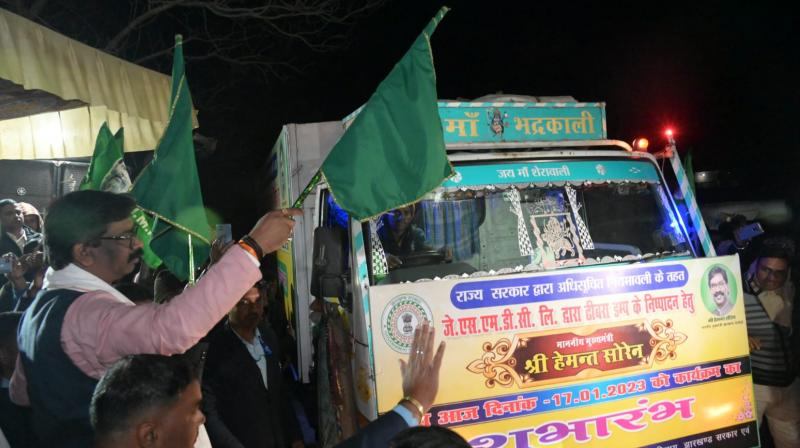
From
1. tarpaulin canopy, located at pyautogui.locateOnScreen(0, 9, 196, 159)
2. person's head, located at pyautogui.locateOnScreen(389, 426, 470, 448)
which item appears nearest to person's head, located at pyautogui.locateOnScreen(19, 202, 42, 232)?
tarpaulin canopy, located at pyautogui.locateOnScreen(0, 9, 196, 159)

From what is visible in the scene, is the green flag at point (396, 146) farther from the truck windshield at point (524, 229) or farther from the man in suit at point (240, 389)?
the man in suit at point (240, 389)

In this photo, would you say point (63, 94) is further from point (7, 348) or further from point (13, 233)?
point (13, 233)

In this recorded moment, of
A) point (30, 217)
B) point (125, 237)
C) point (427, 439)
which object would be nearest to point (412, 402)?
point (427, 439)

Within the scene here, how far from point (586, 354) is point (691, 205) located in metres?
1.54

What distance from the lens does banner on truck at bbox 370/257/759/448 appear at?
305cm

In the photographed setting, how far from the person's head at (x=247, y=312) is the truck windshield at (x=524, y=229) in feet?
2.85

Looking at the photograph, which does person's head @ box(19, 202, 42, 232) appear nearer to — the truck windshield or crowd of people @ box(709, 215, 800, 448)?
the truck windshield

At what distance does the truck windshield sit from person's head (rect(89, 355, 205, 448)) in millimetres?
2016

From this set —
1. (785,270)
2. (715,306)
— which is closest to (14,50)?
(715,306)

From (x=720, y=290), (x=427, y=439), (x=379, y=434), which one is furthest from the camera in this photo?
(x=720, y=290)

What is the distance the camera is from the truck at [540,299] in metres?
3.08

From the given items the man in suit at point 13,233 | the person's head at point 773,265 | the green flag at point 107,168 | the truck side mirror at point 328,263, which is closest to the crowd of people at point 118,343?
the truck side mirror at point 328,263

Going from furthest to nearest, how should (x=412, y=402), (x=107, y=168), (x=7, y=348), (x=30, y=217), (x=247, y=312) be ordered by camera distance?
1. (x=30, y=217)
2. (x=107, y=168)
3. (x=247, y=312)
4. (x=7, y=348)
5. (x=412, y=402)

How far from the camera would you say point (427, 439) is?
147 cm
